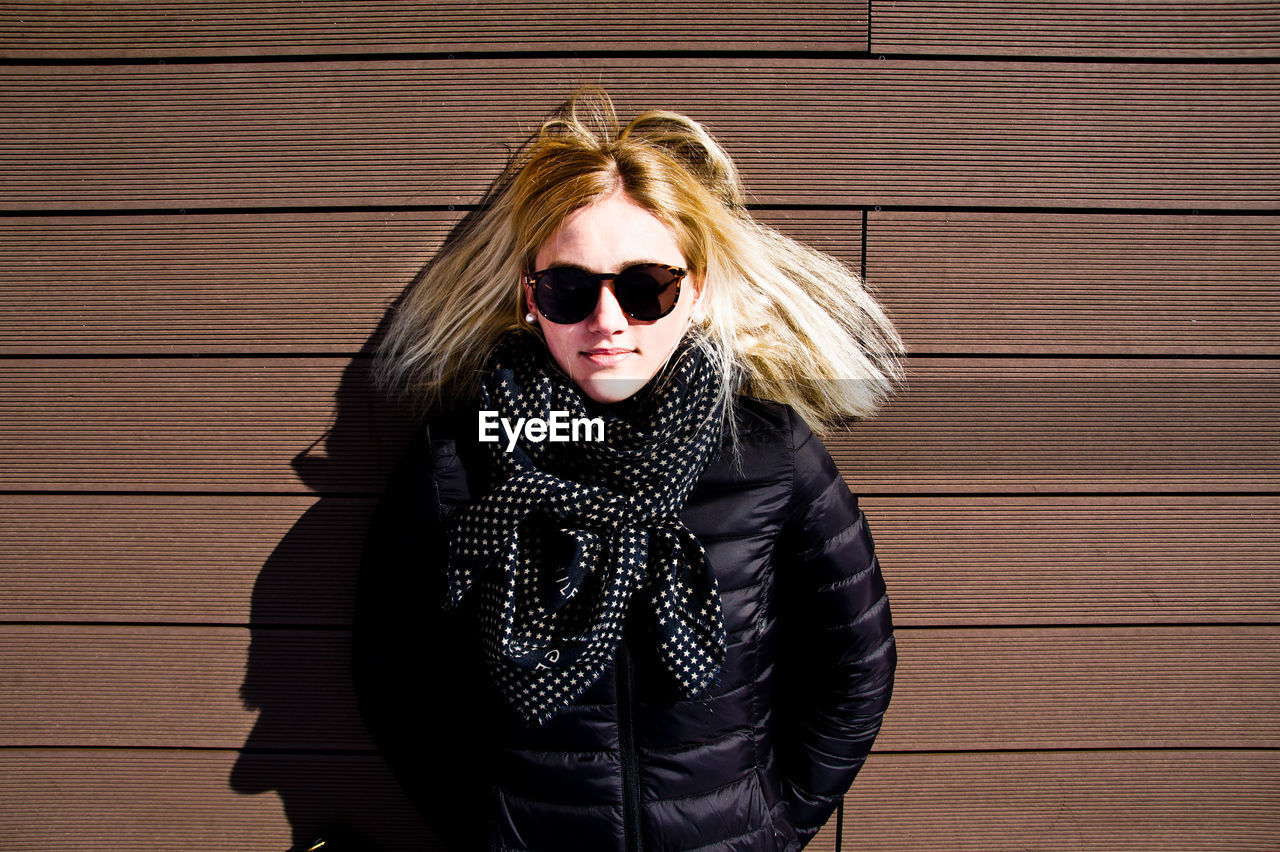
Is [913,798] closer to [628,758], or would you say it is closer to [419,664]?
[628,758]

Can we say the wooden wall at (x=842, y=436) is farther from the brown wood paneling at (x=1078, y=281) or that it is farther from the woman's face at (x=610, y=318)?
the woman's face at (x=610, y=318)

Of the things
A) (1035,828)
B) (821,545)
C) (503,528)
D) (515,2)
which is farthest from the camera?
(1035,828)

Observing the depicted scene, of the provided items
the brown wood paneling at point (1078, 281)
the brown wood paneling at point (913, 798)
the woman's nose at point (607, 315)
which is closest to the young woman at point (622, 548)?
the woman's nose at point (607, 315)

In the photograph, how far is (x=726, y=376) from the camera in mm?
1031

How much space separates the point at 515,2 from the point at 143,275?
38.1 inches

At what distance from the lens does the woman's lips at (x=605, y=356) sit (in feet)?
3.08

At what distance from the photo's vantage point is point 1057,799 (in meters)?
1.40

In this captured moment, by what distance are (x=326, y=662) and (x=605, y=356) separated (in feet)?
3.27

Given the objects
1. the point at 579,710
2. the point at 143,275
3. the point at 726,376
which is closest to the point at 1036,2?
the point at 726,376

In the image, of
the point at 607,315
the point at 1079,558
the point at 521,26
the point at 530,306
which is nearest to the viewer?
the point at 607,315

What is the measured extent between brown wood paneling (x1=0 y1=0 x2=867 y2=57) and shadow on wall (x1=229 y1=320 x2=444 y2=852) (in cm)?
63

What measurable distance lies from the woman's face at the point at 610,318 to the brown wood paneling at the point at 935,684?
88 centimetres

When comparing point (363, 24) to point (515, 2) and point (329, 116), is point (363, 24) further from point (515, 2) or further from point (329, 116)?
point (515, 2)

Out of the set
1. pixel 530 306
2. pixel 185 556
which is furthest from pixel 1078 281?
pixel 185 556
